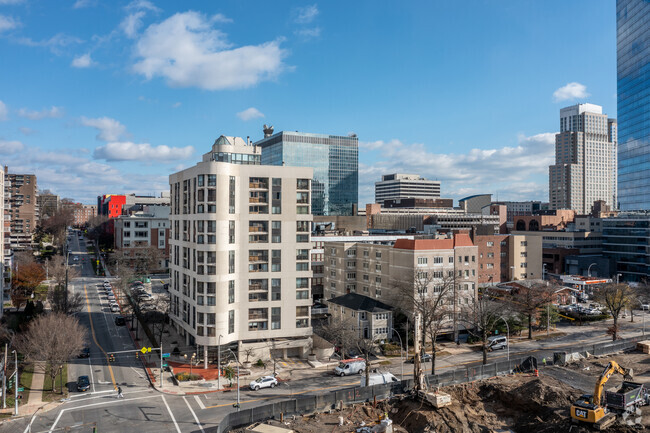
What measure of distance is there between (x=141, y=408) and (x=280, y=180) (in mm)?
34508

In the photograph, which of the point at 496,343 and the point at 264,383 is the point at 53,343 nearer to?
the point at 264,383

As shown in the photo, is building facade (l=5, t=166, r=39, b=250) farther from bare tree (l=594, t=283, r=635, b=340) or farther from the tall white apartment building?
bare tree (l=594, t=283, r=635, b=340)

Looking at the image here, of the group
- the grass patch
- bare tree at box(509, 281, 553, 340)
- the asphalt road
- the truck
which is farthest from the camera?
bare tree at box(509, 281, 553, 340)

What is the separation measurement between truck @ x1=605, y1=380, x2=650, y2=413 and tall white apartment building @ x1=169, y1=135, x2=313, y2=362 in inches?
1527

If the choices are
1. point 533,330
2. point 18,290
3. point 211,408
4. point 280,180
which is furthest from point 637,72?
point 18,290

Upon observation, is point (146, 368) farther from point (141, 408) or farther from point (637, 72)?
point (637, 72)

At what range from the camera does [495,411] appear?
48.1 m

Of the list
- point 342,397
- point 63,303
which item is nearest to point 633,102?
point 342,397

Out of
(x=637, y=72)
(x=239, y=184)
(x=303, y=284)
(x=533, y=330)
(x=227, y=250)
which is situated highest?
(x=637, y=72)

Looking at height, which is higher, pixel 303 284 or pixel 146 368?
pixel 303 284

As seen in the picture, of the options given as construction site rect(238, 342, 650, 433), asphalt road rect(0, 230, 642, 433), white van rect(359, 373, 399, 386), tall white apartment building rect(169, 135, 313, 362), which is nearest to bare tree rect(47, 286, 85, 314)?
asphalt road rect(0, 230, 642, 433)

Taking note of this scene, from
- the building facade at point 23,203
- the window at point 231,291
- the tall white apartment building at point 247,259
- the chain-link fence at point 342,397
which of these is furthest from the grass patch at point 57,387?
the building facade at point 23,203

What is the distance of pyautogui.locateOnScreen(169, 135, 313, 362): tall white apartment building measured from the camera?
64.3 meters

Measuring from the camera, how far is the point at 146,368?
64.3 meters
